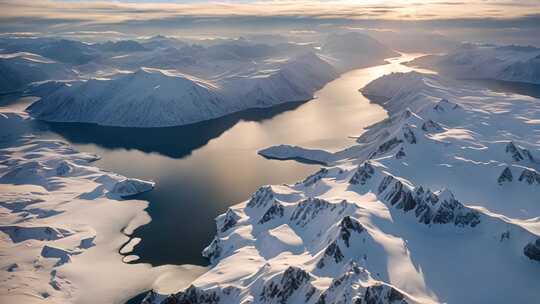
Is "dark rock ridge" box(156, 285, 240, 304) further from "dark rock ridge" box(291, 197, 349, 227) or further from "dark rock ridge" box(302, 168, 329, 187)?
"dark rock ridge" box(302, 168, 329, 187)

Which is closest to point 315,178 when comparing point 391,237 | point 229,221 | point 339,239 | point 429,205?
point 229,221

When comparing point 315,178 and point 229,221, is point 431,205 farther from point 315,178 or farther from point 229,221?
point 229,221

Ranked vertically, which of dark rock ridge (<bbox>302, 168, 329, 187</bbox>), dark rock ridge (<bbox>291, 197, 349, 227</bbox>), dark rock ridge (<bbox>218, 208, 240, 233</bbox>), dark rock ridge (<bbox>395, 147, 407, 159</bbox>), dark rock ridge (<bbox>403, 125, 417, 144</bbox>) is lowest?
dark rock ridge (<bbox>218, 208, 240, 233</bbox>)

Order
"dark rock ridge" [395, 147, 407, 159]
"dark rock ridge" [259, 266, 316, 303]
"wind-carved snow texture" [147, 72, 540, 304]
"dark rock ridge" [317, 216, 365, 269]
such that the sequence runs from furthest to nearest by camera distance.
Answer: "dark rock ridge" [395, 147, 407, 159] → "dark rock ridge" [317, 216, 365, 269] → "wind-carved snow texture" [147, 72, 540, 304] → "dark rock ridge" [259, 266, 316, 303]

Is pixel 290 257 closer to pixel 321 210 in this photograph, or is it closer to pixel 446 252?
pixel 321 210

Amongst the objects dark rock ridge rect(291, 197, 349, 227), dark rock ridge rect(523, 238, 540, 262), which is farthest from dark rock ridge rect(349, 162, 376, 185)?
dark rock ridge rect(523, 238, 540, 262)

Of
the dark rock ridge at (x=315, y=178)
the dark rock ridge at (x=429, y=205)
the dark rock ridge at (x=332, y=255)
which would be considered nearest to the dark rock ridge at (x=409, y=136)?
the dark rock ridge at (x=315, y=178)

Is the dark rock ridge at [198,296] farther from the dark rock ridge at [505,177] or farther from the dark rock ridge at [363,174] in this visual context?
the dark rock ridge at [505,177]
